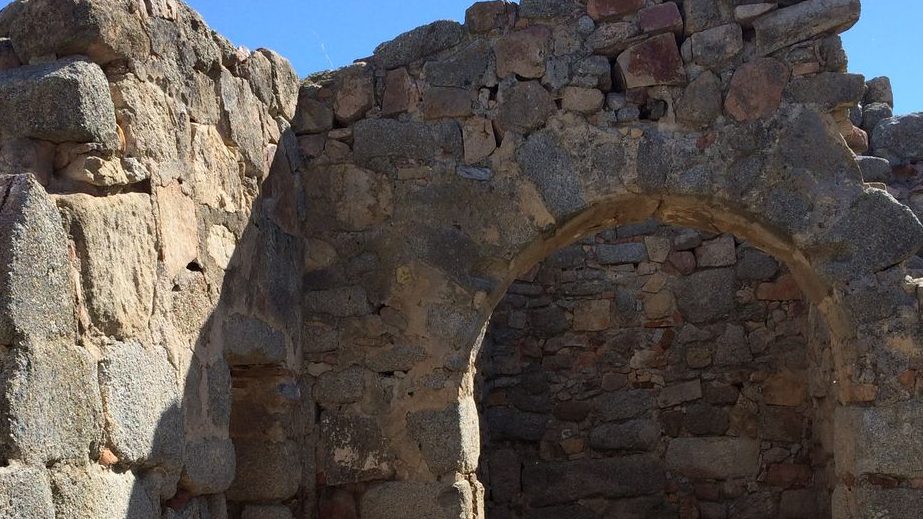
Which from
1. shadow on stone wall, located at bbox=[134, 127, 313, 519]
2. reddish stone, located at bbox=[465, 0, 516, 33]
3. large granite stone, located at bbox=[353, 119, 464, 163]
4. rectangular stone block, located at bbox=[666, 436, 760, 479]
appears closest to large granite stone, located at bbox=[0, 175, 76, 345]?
shadow on stone wall, located at bbox=[134, 127, 313, 519]

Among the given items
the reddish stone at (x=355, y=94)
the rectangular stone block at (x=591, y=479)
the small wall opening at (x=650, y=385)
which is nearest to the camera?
the reddish stone at (x=355, y=94)

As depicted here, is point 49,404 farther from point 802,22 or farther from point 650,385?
point 650,385

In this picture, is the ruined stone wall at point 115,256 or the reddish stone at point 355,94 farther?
the reddish stone at point 355,94

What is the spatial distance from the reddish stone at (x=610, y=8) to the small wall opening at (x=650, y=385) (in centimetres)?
281

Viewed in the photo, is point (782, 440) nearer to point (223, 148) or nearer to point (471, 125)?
point (471, 125)

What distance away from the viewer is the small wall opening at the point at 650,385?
21.5 ft

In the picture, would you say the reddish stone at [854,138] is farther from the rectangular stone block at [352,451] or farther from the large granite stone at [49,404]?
the large granite stone at [49,404]

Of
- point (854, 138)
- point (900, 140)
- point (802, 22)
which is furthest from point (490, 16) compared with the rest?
point (900, 140)

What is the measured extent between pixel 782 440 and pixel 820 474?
0.32m

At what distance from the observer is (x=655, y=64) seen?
422 centimetres

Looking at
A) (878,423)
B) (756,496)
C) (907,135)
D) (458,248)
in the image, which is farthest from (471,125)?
(756,496)

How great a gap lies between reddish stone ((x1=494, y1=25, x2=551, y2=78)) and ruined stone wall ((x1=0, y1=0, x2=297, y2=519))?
119 cm

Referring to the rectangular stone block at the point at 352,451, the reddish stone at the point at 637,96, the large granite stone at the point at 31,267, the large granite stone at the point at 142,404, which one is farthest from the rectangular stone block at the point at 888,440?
the large granite stone at the point at 31,267

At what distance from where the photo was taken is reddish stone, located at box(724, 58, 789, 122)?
4137 mm
